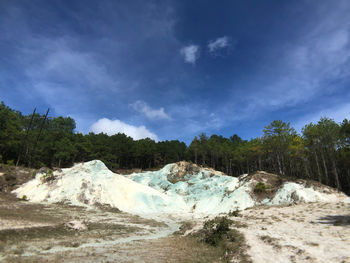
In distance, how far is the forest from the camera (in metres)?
44.1

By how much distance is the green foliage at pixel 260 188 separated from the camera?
3465 cm

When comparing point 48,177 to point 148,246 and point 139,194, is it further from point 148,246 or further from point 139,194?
point 148,246

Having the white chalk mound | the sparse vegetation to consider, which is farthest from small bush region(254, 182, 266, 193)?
the sparse vegetation

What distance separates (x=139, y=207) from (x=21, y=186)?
19.6 meters

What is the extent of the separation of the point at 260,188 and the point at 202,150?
144 ft

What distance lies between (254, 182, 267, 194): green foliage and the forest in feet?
32.1

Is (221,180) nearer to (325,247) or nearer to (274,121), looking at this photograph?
(274,121)

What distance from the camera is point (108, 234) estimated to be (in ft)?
52.4

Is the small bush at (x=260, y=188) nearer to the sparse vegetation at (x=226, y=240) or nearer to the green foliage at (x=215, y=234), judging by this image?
the sparse vegetation at (x=226, y=240)

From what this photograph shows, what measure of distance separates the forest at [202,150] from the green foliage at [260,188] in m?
9.78

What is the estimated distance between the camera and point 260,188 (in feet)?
114

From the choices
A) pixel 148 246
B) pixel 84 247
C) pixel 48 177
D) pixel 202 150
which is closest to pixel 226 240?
pixel 148 246

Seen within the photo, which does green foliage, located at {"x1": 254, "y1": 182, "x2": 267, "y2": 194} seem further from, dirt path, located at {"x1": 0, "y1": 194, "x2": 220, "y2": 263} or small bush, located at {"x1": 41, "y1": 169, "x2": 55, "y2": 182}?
small bush, located at {"x1": 41, "y1": 169, "x2": 55, "y2": 182}

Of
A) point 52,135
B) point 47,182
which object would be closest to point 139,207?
point 47,182
